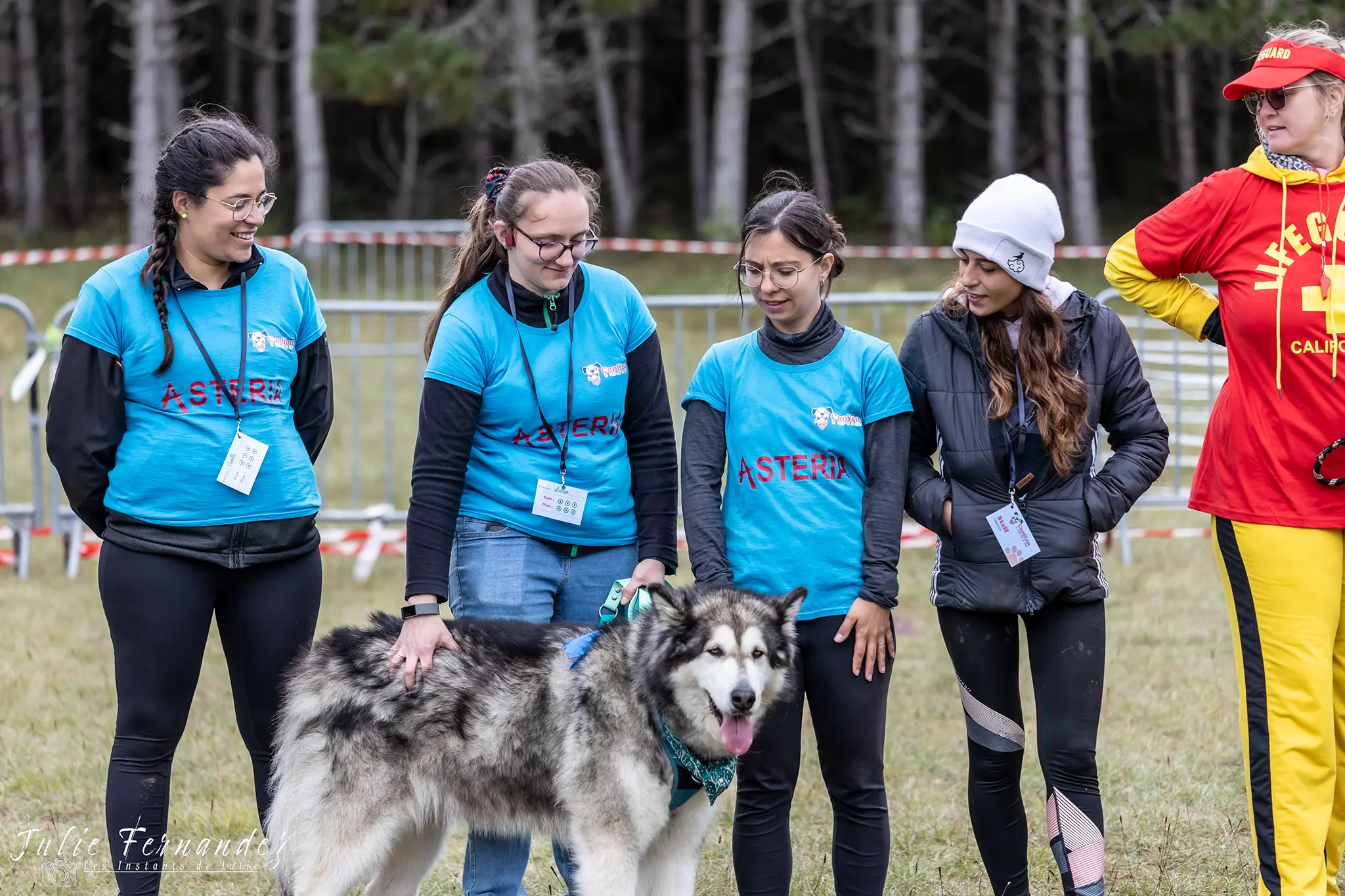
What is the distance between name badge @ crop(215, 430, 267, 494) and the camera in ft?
11.4

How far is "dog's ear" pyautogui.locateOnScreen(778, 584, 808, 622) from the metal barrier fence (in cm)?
186

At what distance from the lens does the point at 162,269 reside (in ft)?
11.3

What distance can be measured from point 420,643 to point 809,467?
110 centimetres

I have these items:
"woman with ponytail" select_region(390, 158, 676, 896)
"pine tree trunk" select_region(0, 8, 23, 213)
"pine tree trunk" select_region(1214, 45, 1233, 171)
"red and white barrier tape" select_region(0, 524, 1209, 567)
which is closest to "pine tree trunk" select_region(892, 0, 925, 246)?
"pine tree trunk" select_region(1214, 45, 1233, 171)

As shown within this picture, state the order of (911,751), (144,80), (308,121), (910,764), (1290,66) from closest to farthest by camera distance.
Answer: (1290,66), (910,764), (911,751), (144,80), (308,121)

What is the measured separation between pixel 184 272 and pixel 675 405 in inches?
279

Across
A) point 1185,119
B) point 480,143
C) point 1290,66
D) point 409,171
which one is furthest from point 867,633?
point 409,171

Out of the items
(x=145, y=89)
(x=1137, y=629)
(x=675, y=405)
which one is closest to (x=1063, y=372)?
(x=1137, y=629)

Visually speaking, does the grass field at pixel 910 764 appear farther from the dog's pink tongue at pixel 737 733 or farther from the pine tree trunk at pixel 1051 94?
the pine tree trunk at pixel 1051 94

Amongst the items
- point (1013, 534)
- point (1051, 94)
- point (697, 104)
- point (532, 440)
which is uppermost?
point (697, 104)

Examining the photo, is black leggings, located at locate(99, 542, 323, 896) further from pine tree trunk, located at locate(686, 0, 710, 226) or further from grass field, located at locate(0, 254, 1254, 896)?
pine tree trunk, located at locate(686, 0, 710, 226)

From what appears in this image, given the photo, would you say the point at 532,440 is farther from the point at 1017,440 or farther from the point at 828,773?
the point at 1017,440

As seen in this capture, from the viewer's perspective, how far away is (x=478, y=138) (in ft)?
92.1

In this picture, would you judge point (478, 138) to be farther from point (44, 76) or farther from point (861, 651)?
point (861, 651)
